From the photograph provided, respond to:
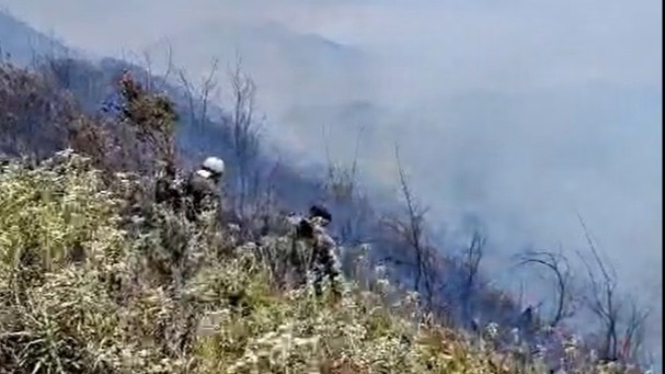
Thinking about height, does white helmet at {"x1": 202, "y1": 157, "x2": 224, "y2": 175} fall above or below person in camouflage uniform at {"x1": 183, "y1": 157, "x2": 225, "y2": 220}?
above

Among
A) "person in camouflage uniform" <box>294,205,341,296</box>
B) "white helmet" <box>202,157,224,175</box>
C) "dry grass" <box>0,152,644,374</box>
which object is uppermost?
"white helmet" <box>202,157,224,175</box>

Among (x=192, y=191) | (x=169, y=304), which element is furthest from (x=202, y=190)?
(x=169, y=304)

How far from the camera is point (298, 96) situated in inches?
355

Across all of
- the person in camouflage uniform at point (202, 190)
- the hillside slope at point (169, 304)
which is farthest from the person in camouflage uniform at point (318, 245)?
the person in camouflage uniform at point (202, 190)

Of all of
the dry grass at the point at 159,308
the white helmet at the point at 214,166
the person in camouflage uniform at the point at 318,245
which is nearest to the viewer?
the dry grass at the point at 159,308

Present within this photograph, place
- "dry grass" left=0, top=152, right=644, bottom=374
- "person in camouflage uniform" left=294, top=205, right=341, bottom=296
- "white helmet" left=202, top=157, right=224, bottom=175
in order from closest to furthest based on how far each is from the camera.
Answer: "dry grass" left=0, top=152, right=644, bottom=374 → "person in camouflage uniform" left=294, top=205, right=341, bottom=296 → "white helmet" left=202, top=157, right=224, bottom=175

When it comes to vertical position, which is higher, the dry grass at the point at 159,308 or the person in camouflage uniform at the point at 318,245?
the person in camouflage uniform at the point at 318,245

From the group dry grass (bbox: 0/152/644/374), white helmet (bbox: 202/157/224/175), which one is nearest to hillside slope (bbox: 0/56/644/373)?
dry grass (bbox: 0/152/644/374)

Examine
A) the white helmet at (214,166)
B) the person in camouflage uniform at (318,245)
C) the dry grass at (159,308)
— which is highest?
the white helmet at (214,166)

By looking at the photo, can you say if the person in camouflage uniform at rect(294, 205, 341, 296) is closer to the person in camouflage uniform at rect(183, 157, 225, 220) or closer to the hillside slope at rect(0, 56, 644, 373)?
the hillside slope at rect(0, 56, 644, 373)

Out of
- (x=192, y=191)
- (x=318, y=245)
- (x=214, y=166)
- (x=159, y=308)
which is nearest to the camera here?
(x=159, y=308)

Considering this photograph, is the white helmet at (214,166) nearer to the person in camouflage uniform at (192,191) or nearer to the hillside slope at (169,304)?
the person in camouflage uniform at (192,191)

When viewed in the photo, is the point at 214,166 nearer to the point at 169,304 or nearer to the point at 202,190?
the point at 202,190

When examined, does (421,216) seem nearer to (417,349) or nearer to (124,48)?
(124,48)
